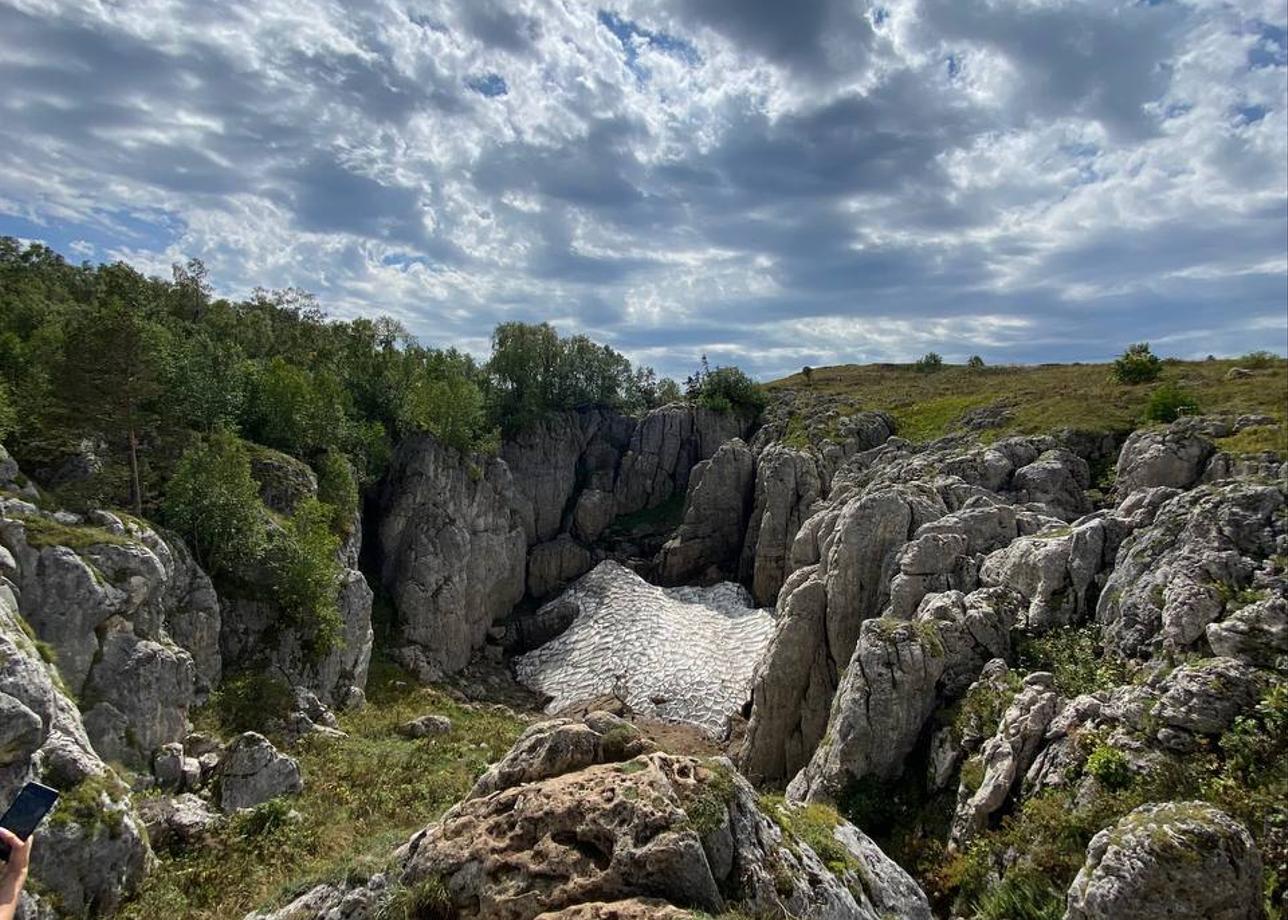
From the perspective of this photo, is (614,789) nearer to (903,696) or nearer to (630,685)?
(903,696)

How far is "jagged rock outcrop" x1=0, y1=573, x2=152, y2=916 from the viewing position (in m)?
17.3

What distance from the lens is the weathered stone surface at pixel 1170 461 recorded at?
129ft

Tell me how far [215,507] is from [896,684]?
32.3 m

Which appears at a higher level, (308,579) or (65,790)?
(308,579)

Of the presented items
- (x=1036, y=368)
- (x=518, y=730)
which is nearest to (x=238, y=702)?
(x=518, y=730)

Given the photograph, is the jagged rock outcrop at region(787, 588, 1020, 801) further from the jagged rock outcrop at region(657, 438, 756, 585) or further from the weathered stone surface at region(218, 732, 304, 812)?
the jagged rock outcrop at region(657, 438, 756, 585)

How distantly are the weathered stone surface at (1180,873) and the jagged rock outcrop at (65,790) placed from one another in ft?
77.5

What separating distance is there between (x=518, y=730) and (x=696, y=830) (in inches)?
1313

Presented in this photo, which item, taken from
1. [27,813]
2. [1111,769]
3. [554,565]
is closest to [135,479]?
[27,813]

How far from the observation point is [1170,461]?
129 ft

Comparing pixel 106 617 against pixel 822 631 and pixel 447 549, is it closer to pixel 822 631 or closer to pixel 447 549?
pixel 822 631

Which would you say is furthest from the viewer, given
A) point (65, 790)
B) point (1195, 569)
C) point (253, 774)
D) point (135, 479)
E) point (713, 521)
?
point (713, 521)

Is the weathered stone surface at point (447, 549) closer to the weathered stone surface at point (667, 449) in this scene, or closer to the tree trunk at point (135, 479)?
the weathered stone surface at point (667, 449)

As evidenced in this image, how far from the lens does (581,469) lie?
85.2 m
